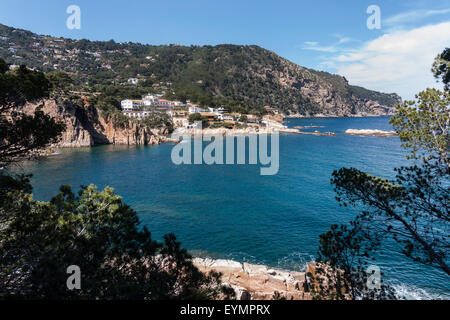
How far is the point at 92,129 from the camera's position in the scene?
191 feet

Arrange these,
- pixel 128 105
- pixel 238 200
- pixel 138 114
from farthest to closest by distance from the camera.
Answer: pixel 128 105 < pixel 138 114 < pixel 238 200

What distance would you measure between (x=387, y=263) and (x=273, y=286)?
9074mm

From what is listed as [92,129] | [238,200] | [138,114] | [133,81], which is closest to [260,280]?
[238,200]

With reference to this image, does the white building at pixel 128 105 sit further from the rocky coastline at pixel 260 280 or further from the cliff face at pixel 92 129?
the rocky coastline at pixel 260 280

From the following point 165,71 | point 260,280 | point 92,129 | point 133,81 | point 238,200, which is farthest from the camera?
point 165,71

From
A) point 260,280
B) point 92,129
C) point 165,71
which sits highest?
point 165,71

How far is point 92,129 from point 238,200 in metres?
48.8

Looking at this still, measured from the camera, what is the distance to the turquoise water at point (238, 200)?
16.7 meters

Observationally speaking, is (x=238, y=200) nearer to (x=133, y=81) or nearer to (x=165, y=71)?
(x=133, y=81)

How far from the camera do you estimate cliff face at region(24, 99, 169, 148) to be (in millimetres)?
51219

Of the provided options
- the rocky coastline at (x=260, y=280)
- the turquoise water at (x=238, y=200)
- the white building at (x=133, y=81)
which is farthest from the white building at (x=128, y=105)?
the rocky coastline at (x=260, y=280)

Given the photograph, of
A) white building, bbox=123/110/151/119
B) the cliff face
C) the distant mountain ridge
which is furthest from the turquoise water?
the distant mountain ridge

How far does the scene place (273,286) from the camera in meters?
12.8

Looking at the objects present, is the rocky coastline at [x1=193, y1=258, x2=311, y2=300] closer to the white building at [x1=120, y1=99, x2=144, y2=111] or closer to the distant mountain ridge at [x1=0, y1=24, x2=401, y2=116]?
the white building at [x1=120, y1=99, x2=144, y2=111]
